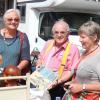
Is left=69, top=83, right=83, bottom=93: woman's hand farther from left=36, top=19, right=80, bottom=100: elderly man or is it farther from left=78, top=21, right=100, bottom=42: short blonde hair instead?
left=78, top=21, right=100, bottom=42: short blonde hair

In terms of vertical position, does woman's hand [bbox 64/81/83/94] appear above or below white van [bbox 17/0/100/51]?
below

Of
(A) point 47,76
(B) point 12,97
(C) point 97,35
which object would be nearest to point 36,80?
(A) point 47,76

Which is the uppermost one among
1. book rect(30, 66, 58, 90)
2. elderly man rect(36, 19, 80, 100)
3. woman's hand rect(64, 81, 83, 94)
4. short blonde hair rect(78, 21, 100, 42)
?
short blonde hair rect(78, 21, 100, 42)

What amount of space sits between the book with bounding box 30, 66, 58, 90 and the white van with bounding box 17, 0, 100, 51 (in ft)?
17.5

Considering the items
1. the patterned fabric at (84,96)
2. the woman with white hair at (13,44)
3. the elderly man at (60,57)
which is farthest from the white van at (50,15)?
the patterned fabric at (84,96)

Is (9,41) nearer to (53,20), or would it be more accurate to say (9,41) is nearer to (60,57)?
(60,57)

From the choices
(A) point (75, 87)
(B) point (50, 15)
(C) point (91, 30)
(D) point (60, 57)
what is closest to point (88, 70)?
(A) point (75, 87)

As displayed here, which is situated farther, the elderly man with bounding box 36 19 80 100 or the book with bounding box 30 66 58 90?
the elderly man with bounding box 36 19 80 100

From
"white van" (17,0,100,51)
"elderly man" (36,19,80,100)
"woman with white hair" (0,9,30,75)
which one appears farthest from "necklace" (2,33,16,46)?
"white van" (17,0,100,51)

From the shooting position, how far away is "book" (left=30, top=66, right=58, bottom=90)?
3477 mm

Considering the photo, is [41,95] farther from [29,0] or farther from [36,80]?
[29,0]

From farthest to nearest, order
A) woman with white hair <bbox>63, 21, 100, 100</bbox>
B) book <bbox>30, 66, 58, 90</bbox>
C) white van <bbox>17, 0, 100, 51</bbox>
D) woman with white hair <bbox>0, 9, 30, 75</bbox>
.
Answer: white van <bbox>17, 0, 100, 51</bbox> → woman with white hair <bbox>0, 9, 30, 75</bbox> → book <bbox>30, 66, 58, 90</bbox> → woman with white hair <bbox>63, 21, 100, 100</bbox>

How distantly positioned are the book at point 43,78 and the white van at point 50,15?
17.5ft

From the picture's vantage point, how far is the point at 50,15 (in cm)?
936
